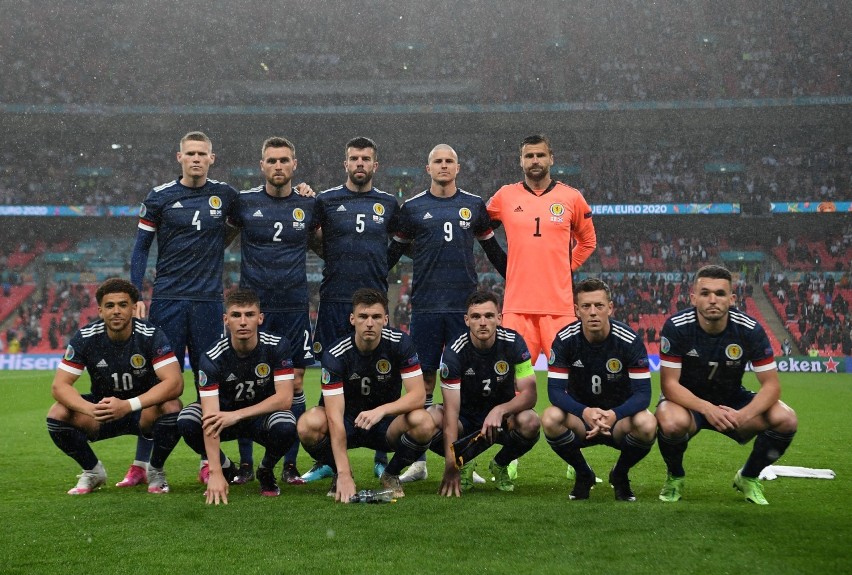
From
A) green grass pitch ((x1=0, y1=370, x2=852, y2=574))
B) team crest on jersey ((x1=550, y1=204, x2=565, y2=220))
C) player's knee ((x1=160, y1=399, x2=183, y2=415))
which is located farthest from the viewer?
team crest on jersey ((x1=550, y1=204, x2=565, y2=220))

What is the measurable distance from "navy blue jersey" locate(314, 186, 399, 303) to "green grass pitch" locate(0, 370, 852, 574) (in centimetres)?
140

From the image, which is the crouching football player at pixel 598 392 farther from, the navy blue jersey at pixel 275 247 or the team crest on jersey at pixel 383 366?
the navy blue jersey at pixel 275 247

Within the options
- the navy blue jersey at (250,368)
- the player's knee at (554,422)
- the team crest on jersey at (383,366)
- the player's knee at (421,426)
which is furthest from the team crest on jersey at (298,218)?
the player's knee at (554,422)

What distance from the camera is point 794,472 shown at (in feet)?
19.7

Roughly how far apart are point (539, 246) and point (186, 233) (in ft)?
8.26

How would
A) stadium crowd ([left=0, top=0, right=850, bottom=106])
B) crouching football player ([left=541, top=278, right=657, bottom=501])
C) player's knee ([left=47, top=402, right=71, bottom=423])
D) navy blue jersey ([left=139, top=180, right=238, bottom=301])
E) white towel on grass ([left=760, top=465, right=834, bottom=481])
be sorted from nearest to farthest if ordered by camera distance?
crouching football player ([left=541, top=278, right=657, bottom=501]), player's knee ([left=47, top=402, right=71, bottom=423]), white towel on grass ([left=760, top=465, right=834, bottom=481]), navy blue jersey ([left=139, top=180, right=238, bottom=301]), stadium crowd ([left=0, top=0, right=850, bottom=106])

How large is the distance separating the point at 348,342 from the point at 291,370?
0.41 meters

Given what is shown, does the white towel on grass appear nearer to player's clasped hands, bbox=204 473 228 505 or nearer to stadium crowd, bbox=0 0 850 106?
player's clasped hands, bbox=204 473 228 505

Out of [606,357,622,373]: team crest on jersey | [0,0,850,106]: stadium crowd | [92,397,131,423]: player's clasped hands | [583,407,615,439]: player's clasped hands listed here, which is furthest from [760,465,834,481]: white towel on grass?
[0,0,850,106]: stadium crowd

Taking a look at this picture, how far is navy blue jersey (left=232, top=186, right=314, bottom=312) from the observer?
6.05 metres

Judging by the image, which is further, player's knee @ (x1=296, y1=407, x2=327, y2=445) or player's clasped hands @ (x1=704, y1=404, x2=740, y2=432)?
player's knee @ (x1=296, y1=407, x2=327, y2=445)

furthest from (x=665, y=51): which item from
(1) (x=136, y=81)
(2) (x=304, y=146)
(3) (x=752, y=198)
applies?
(1) (x=136, y=81)

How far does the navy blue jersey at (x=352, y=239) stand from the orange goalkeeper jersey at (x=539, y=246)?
35.7 inches

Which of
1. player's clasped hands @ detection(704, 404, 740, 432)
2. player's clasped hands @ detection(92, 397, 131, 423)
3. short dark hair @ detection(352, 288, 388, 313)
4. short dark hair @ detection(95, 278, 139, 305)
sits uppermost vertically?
short dark hair @ detection(95, 278, 139, 305)
